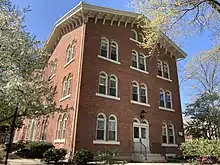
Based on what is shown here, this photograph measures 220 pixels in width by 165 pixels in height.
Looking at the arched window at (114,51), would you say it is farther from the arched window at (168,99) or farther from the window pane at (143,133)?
the arched window at (168,99)

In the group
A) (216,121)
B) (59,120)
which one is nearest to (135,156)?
(59,120)

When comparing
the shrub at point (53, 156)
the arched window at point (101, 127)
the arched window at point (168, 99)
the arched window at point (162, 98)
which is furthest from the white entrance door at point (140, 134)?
the shrub at point (53, 156)

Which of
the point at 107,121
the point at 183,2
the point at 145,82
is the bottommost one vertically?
the point at 107,121

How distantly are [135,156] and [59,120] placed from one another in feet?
20.2

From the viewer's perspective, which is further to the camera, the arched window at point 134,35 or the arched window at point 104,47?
the arched window at point 134,35

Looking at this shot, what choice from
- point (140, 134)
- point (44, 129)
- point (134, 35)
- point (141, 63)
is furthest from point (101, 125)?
point (134, 35)

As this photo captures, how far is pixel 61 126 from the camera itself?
54.1 ft

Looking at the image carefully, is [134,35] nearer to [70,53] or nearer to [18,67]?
[70,53]

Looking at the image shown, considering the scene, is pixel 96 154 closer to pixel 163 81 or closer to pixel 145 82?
pixel 145 82

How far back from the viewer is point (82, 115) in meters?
14.4

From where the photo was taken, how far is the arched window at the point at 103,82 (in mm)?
16114

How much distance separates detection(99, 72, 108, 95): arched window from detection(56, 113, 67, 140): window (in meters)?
3.14

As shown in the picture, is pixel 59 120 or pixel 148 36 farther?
pixel 59 120

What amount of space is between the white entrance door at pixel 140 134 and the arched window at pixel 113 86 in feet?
8.97
